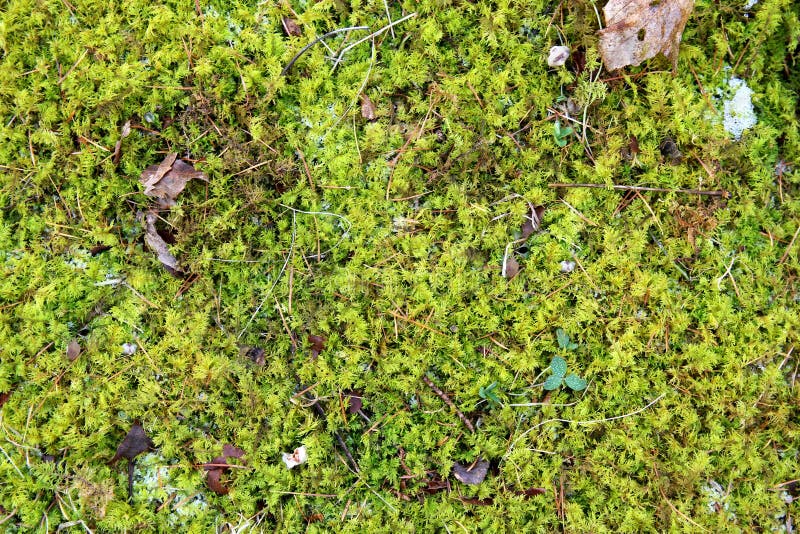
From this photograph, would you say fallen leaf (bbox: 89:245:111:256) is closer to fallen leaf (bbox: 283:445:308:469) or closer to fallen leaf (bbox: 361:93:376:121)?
fallen leaf (bbox: 283:445:308:469)

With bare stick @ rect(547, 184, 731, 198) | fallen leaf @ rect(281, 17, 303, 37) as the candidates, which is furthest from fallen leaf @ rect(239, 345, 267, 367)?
bare stick @ rect(547, 184, 731, 198)

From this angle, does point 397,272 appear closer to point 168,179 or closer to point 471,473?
point 471,473

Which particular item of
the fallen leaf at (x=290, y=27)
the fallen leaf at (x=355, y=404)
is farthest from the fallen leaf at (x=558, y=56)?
the fallen leaf at (x=355, y=404)

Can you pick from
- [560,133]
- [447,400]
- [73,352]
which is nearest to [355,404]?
[447,400]

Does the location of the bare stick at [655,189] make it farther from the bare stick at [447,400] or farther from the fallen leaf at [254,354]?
the fallen leaf at [254,354]

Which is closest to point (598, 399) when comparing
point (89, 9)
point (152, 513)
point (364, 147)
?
point (364, 147)

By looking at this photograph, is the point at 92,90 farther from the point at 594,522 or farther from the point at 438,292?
the point at 594,522
